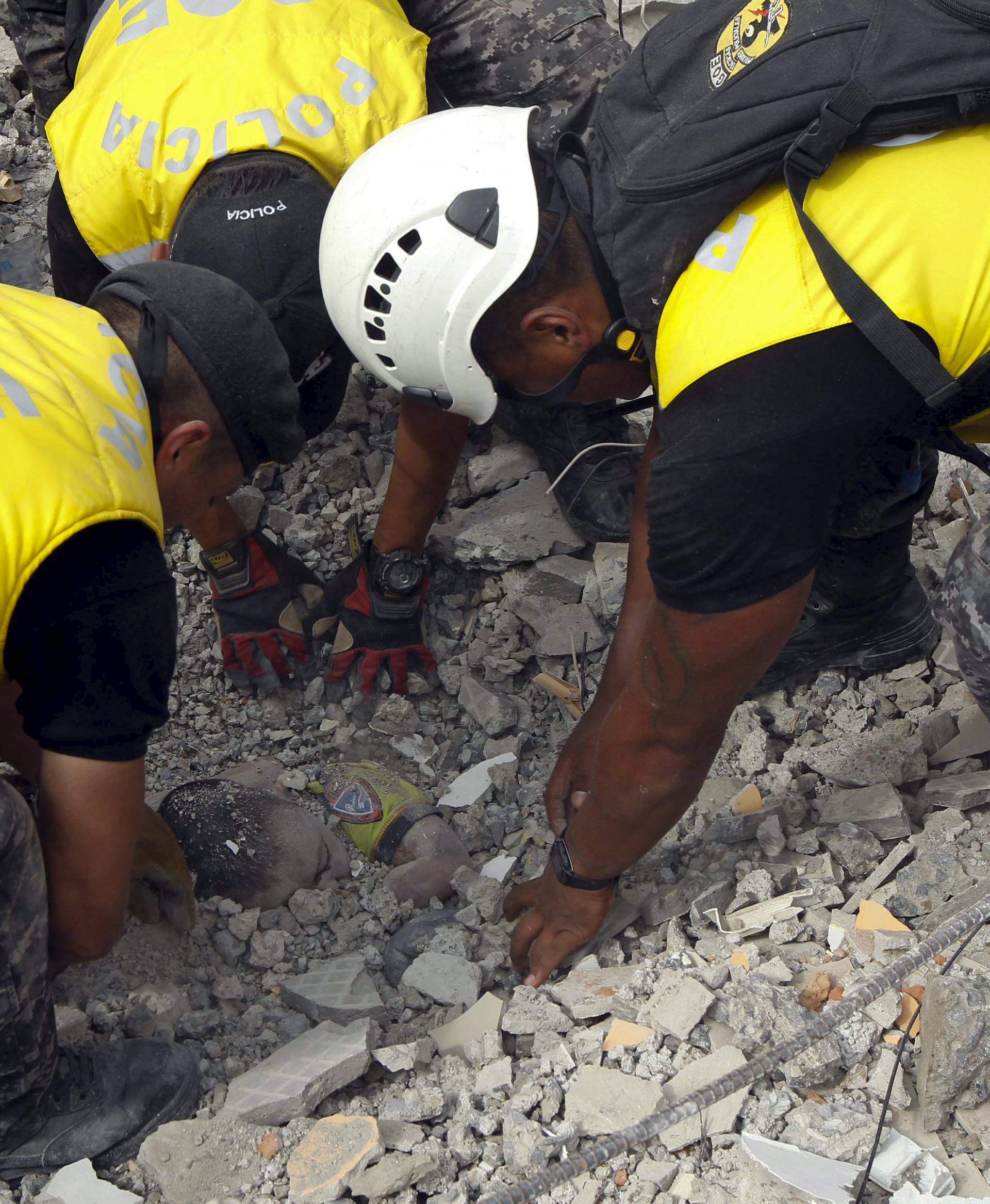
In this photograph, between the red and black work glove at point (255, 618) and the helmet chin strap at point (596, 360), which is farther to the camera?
the red and black work glove at point (255, 618)

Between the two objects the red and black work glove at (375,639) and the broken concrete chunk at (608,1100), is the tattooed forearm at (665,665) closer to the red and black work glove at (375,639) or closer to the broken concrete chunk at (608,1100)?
the broken concrete chunk at (608,1100)

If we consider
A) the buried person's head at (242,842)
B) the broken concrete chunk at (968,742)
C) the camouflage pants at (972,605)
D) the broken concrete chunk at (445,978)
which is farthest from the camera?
the broken concrete chunk at (968,742)

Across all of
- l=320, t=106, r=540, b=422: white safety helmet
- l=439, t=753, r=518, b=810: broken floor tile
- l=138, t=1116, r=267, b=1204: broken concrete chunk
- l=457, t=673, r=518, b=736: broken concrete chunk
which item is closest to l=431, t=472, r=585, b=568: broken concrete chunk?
l=457, t=673, r=518, b=736: broken concrete chunk

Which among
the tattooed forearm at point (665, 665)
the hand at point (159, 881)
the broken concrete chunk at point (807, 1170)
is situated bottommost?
the hand at point (159, 881)

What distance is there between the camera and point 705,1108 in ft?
6.73

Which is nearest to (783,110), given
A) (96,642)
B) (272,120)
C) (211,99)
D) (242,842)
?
(96,642)

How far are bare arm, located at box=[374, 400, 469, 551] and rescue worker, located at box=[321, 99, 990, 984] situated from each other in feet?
2.46

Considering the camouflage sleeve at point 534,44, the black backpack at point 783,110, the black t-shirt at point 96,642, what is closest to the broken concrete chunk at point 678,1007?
the black t-shirt at point 96,642

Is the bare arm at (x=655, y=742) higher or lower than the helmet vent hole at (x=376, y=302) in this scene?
lower

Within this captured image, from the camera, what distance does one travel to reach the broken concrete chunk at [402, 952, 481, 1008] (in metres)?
2.58

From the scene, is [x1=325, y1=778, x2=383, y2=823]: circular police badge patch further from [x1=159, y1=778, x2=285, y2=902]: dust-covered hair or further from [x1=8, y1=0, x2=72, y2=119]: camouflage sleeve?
[x1=8, y1=0, x2=72, y2=119]: camouflage sleeve

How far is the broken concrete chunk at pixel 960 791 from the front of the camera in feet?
8.91

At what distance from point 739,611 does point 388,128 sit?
1731mm

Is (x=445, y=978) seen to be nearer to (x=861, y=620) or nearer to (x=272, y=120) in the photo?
(x=861, y=620)
